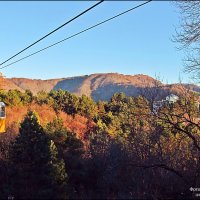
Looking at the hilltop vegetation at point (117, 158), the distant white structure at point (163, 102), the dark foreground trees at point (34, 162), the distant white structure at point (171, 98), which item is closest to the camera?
the hilltop vegetation at point (117, 158)

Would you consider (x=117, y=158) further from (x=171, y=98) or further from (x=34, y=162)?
(x=34, y=162)

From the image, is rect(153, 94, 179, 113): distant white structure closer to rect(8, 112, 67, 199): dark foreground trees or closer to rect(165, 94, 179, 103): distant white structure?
rect(165, 94, 179, 103): distant white structure

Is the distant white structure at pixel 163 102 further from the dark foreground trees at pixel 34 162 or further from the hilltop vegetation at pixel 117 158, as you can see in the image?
the dark foreground trees at pixel 34 162

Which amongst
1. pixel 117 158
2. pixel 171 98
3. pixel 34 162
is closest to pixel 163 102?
pixel 171 98

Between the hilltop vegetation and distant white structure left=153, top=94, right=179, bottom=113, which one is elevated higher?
distant white structure left=153, top=94, right=179, bottom=113

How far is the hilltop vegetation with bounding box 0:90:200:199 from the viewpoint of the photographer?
14.7m

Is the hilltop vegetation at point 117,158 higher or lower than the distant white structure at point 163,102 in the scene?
lower

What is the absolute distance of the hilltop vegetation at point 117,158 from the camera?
48.2ft

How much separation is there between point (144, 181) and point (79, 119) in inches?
1698

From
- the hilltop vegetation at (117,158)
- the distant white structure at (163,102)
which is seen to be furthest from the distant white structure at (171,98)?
the hilltop vegetation at (117,158)

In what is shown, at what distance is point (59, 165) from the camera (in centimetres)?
2453

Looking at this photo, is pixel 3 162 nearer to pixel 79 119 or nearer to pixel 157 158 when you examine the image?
pixel 157 158

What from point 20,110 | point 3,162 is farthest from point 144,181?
point 20,110

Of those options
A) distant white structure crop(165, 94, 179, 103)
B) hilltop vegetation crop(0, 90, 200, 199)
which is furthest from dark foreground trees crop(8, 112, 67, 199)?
distant white structure crop(165, 94, 179, 103)
